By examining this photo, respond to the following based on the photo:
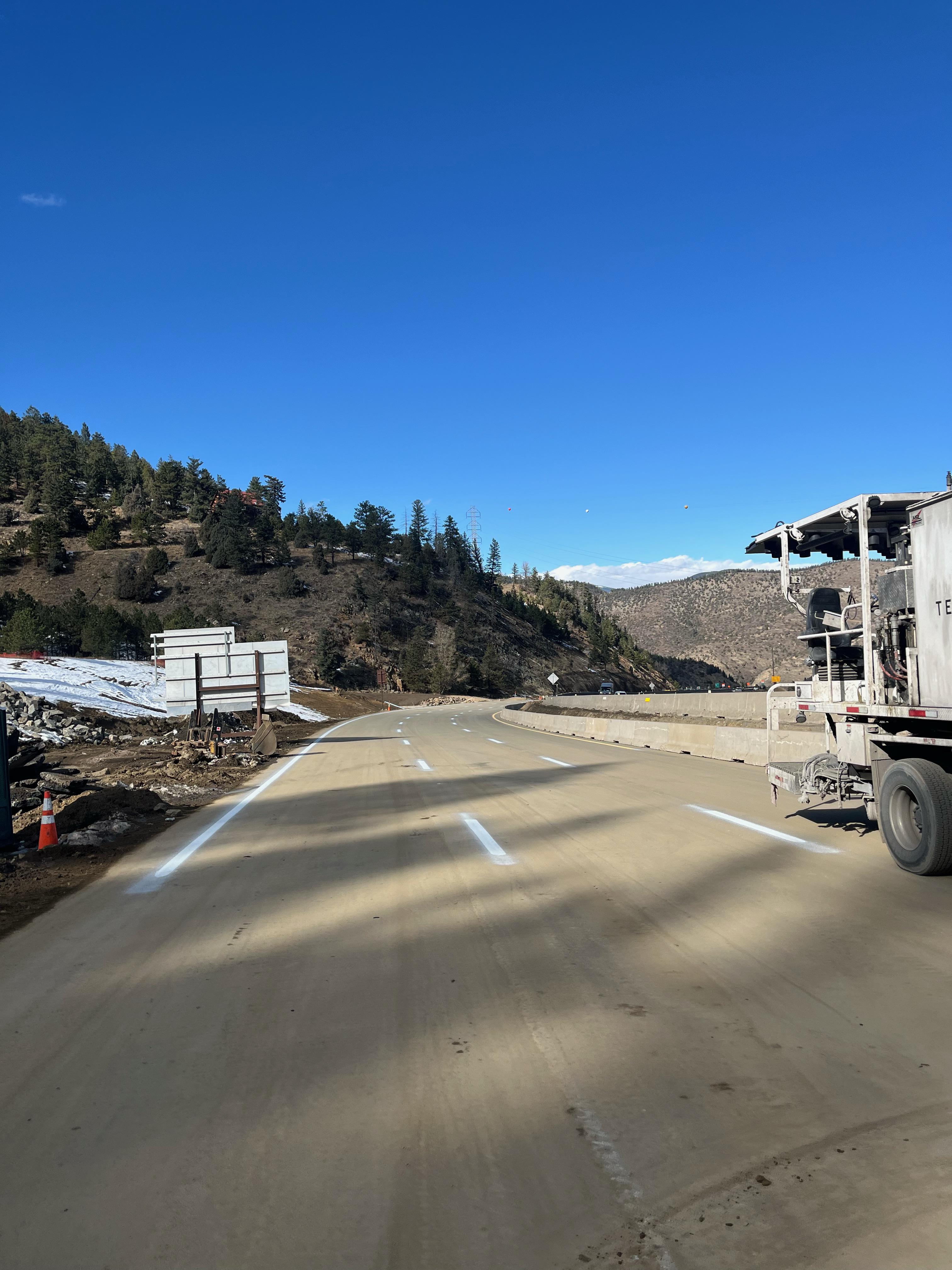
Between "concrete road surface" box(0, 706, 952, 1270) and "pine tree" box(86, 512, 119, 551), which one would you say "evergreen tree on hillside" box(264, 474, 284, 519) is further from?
"concrete road surface" box(0, 706, 952, 1270)

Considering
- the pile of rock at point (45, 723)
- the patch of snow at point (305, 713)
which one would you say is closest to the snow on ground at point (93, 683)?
the patch of snow at point (305, 713)

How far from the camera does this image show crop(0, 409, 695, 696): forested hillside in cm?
8806

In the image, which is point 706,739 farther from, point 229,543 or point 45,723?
point 229,543

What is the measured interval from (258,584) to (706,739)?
93109 millimetres

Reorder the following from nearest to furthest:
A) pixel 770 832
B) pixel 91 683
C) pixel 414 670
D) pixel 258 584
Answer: pixel 770 832
pixel 91 683
pixel 414 670
pixel 258 584

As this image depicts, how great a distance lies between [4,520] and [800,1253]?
138 m

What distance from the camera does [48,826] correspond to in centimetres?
1005

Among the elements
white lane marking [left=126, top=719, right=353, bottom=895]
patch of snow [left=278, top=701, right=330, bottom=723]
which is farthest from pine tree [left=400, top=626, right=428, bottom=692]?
white lane marking [left=126, top=719, right=353, bottom=895]

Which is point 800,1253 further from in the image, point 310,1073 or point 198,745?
point 198,745

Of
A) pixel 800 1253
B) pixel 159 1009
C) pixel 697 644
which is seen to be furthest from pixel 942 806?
pixel 697 644

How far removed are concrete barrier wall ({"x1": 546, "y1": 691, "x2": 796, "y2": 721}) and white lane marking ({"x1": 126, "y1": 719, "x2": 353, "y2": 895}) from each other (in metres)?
16.5

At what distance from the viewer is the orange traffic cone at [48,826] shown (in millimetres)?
9977

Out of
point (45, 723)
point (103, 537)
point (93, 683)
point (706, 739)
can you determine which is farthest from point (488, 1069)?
point (103, 537)

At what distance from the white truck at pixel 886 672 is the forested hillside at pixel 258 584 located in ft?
217
